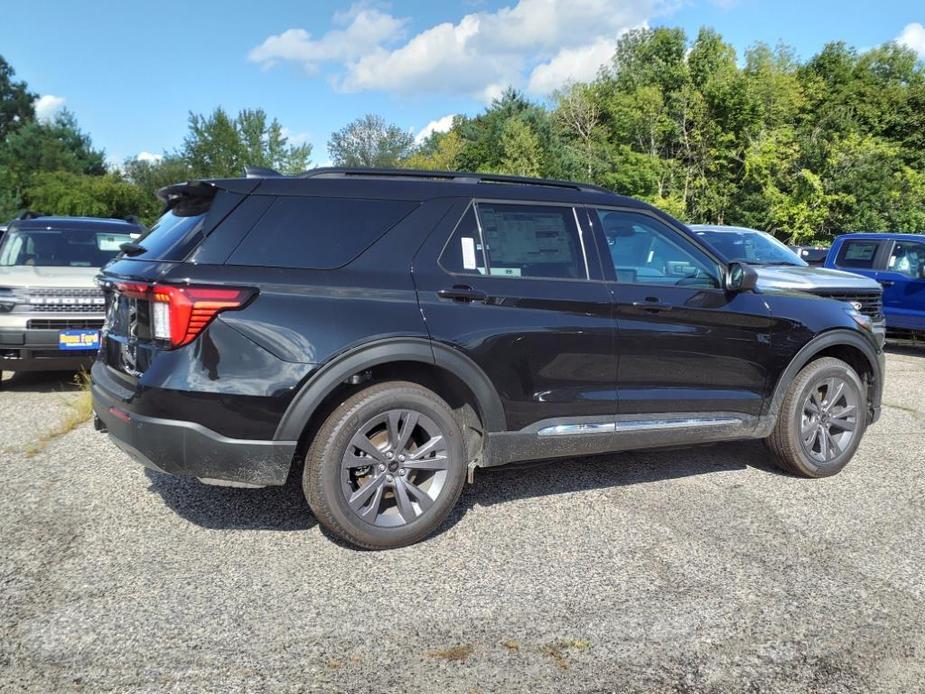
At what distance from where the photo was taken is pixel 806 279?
698 cm

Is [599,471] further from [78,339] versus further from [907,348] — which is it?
[907,348]

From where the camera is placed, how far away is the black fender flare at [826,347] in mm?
4859

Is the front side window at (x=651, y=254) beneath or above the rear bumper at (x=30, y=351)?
above

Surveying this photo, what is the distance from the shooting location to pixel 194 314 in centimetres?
334

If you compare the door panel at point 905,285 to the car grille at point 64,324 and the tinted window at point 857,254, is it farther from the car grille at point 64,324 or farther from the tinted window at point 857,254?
the car grille at point 64,324

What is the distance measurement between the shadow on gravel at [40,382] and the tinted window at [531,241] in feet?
17.6

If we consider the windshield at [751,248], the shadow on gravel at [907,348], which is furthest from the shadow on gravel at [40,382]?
the shadow on gravel at [907,348]

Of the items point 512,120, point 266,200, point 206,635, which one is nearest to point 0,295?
point 266,200

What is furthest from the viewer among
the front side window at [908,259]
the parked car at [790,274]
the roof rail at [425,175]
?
the front side window at [908,259]

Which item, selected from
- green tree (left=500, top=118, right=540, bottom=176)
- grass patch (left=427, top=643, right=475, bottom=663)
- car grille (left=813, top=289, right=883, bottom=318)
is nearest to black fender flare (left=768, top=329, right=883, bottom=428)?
car grille (left=813, top=289, right=883, bottom=318)

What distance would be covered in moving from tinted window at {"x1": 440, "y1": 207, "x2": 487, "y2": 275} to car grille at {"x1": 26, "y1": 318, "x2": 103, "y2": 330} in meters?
4.70

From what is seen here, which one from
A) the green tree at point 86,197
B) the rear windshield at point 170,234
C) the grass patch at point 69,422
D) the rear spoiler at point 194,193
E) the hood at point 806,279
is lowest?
the grass patch at point 69,422

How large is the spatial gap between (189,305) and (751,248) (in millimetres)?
7400

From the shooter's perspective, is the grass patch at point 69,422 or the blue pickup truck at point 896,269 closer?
the grass patch at point 69,422
